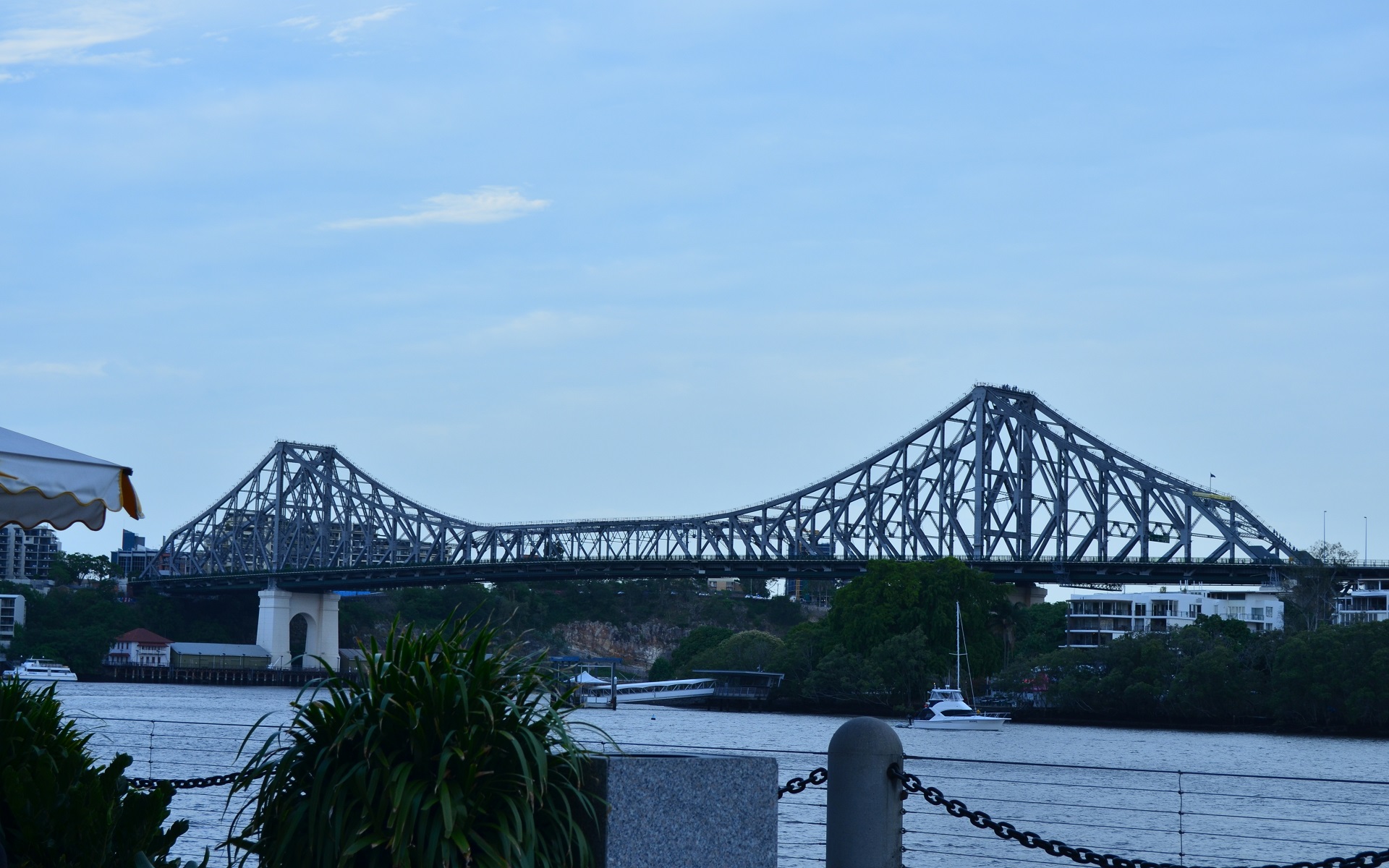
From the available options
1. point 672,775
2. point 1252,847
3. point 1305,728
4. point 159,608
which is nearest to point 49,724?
point 672,775

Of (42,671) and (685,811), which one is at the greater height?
(685,811)

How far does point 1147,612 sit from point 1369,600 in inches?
565

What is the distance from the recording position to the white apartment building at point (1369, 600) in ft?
278

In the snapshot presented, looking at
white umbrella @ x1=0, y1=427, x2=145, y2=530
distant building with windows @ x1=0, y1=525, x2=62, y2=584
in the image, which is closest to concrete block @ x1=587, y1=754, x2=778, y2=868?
white umbrella @ x1=0, y1=427, x2=145, y2=530

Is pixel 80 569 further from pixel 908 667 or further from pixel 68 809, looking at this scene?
pixel 68 809

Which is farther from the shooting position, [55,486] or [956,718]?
[956,718]

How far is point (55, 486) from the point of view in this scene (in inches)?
290

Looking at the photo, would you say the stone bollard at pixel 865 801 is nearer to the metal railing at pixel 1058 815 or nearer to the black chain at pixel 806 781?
the black chain at pixel 806 781

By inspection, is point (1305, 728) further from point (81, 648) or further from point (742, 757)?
point (81, 648)

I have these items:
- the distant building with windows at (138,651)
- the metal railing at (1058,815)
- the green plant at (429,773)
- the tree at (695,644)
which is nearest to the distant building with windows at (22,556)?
the distant building with windows at (138,651)

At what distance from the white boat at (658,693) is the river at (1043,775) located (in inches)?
174

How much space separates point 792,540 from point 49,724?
85.4m

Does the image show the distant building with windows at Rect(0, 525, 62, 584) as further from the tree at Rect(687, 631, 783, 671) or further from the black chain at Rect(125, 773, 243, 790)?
the black chain at Rect(125, 773, 243, 790)

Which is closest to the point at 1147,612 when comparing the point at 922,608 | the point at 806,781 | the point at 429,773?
the point at 922,608
